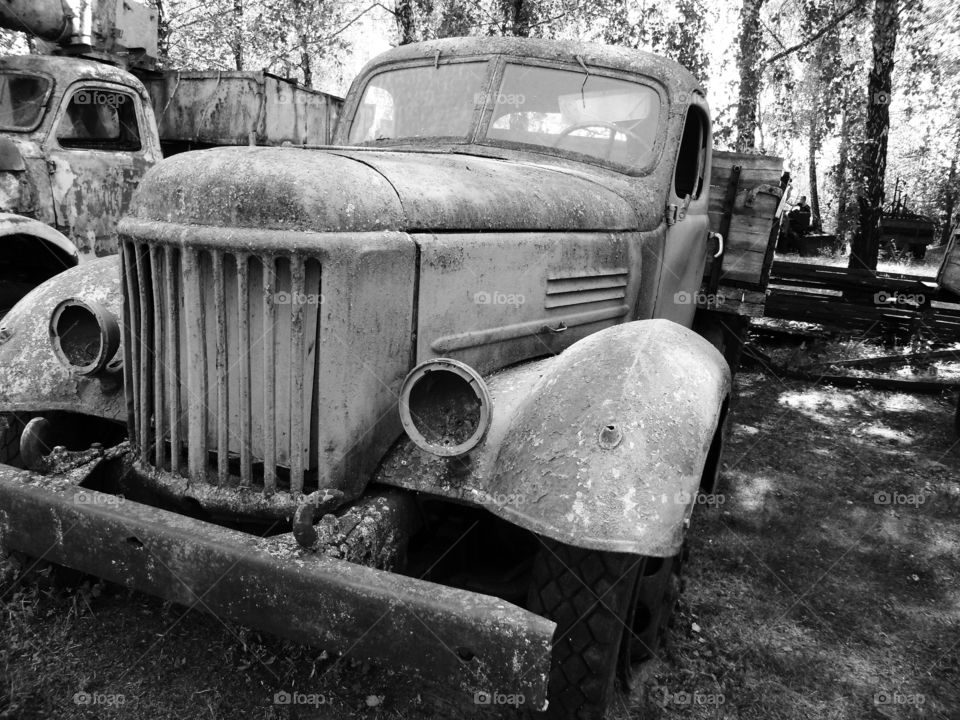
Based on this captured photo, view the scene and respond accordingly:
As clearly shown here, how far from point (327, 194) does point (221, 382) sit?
0.67 metres

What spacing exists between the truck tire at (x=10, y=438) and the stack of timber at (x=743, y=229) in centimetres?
413

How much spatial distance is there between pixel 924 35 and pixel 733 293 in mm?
8545

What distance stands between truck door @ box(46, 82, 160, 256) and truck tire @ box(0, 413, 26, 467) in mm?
3595

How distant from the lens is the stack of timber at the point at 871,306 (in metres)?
7.87

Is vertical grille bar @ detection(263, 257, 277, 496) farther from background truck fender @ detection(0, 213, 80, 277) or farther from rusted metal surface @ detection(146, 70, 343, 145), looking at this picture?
rusted metal surface @ detection(146, 70, 343, 145)

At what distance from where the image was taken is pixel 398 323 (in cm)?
234

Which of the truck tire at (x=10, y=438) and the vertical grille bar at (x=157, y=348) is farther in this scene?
the truck tire at (x=10, y=438)

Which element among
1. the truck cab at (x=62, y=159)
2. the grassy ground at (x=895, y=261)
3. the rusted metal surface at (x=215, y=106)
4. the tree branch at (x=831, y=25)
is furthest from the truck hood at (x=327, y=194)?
the grassy ground at (x=895, y=261)

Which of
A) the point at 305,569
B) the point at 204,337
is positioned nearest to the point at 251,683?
the point at 305,569

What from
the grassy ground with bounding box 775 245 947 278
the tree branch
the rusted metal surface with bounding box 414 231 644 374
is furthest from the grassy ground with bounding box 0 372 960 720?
the grassy ground with bounding box 775 245 947 278

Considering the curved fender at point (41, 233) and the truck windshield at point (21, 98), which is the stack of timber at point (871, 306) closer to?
the curved fender at point (41, 233)

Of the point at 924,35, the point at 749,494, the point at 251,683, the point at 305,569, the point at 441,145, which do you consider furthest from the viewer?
the point at 924,35

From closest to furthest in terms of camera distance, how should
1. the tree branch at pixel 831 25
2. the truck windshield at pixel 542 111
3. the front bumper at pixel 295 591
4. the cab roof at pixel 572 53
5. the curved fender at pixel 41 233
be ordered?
the front bumper at pixel 295 591 < the truck windshield at pixel 542 111 < the cab roof at pixel 572 53 < the curved fender at pixel 41 233 < the tree branch at pixel 831 25

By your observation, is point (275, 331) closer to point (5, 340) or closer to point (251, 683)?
point (251, 683)
